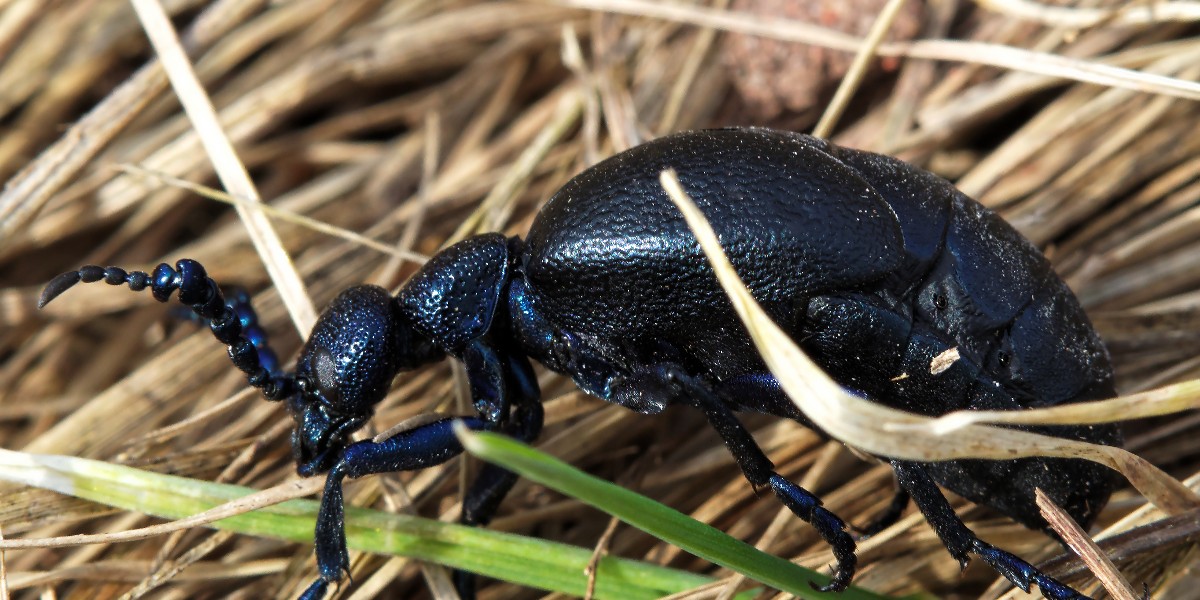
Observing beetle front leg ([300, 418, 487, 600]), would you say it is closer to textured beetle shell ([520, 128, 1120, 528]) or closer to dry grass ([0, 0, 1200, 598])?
dry grass ([0, 0, 1200, 598])

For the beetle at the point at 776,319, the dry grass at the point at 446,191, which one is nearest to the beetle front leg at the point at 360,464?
the beetle at the point at 776,319

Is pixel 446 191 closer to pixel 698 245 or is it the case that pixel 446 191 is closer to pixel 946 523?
pixel 698 245

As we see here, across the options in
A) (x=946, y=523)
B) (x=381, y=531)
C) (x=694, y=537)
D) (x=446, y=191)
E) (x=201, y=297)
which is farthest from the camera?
(x=446, y=191)

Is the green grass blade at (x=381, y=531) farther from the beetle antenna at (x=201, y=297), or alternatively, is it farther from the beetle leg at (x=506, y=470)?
the beetle antenna at (x=201, y=297)

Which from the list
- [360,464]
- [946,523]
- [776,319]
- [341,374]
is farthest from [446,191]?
[946,523]

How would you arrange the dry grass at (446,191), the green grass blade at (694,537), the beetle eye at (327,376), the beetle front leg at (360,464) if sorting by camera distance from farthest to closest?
the dry grass at (446,191) < the beetle eye at (327,376) < the beetle front leg at (360,464) < the green grass blade at (694,537)

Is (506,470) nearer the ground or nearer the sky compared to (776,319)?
nearer the ground

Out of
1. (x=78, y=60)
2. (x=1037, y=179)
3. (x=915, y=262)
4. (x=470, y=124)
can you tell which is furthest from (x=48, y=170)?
(x=1037, y=179)
